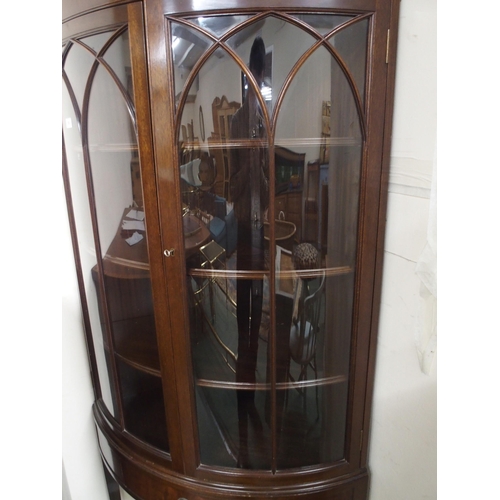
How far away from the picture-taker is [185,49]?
691 millimetres

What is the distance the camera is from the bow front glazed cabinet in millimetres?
693

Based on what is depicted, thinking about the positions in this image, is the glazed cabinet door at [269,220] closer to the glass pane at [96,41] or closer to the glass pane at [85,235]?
the glass pane at [96,41]

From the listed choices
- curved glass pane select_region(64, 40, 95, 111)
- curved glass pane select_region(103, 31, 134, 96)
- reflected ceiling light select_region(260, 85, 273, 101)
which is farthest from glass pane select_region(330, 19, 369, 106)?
curved glass pane select_region(64, 40, 95, 111)

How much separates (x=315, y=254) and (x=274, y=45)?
41cm

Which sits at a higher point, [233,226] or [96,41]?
[96,41]

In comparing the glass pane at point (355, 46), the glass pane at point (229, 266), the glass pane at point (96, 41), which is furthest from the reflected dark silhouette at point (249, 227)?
the glass pane at point (96, 41)

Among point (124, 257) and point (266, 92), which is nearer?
point (266, 92)

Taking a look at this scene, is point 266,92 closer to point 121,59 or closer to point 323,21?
point 323,21

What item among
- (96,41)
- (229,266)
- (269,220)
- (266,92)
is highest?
(96,41)

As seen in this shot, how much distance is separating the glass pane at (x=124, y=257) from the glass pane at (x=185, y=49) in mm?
104

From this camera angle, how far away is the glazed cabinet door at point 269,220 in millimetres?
688

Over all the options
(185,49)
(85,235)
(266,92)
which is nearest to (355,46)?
(266,92)

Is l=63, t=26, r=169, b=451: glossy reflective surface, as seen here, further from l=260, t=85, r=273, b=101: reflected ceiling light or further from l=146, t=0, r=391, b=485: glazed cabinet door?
l=260, t=85, r=273, b=101: reflected ceiling light
